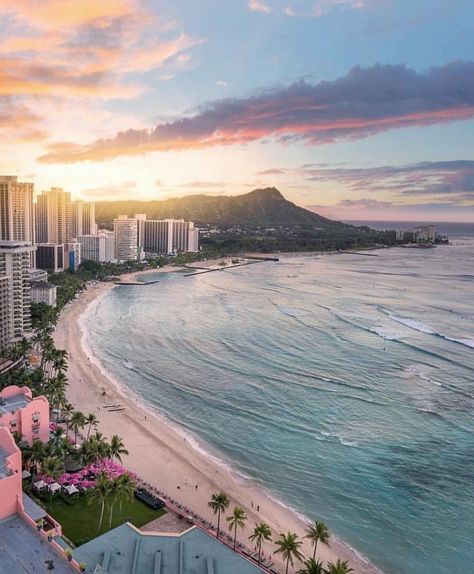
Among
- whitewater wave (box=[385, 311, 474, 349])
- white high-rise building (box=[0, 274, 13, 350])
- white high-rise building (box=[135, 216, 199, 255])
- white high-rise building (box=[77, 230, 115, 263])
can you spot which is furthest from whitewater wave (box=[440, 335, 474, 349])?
white high-rise building (box=[135, 216, 199, 255])

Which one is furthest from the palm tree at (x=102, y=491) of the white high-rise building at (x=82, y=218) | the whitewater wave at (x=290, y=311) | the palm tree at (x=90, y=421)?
the white high-rise building at (x=82, y=218)

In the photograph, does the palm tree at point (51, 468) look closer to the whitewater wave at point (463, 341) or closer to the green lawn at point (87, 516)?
the green lawn at point (87, 516)

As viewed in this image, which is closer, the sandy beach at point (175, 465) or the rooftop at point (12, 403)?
the sandy beach at point (175, 465)

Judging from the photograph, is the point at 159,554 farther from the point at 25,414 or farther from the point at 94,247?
the point at 94,247

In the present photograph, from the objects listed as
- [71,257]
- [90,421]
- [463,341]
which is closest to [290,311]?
[463,341]

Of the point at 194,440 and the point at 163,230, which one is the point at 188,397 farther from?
the point at 163,230
